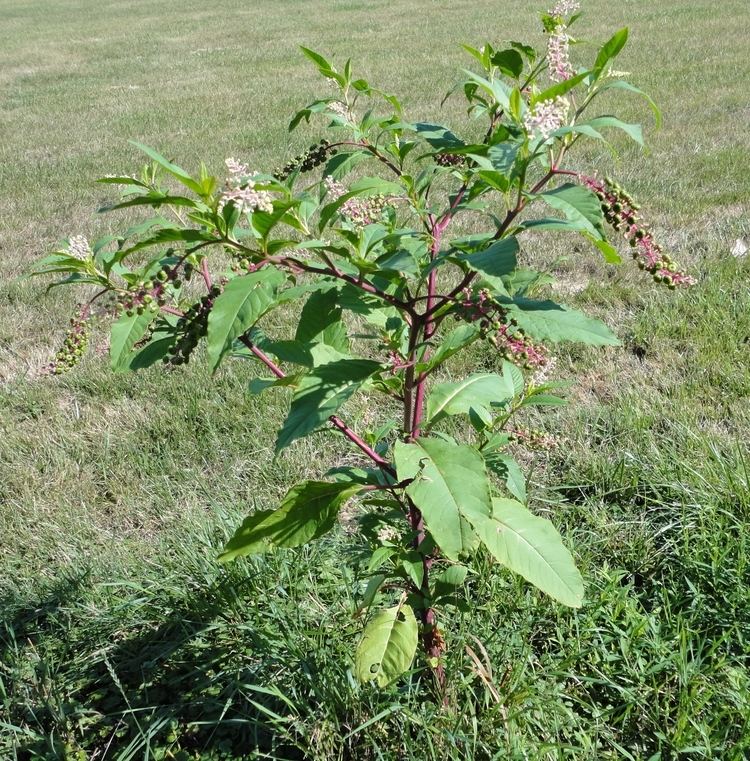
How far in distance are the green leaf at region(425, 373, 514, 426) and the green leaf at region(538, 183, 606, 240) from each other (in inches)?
23.3

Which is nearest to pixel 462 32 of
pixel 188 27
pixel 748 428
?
pixel 188 27

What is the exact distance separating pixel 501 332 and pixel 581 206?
26 centimetres

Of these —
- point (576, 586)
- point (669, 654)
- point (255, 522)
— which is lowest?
point (669, 654)

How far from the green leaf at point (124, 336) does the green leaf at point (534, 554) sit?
2.77ft

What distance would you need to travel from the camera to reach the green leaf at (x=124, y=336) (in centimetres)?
157

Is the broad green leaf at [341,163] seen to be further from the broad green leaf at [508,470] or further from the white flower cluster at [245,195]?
the broad green leaf at [508,470]

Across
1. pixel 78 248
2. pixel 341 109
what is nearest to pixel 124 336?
pixel 78 248

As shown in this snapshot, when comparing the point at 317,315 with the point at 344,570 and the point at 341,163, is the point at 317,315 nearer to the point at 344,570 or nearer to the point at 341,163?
the point at 341,163

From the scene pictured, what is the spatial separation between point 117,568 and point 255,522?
125cm

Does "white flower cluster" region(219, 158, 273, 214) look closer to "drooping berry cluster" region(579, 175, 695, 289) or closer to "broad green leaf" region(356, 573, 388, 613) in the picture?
"drooping berry cluster" region(579, 175, 695, 289)

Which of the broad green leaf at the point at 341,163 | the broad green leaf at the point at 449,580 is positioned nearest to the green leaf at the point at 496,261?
the broad green leaf at the point at 341,163

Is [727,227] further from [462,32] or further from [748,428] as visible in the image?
[462,32]

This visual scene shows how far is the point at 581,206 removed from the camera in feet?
4.23

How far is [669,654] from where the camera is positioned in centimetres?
217
